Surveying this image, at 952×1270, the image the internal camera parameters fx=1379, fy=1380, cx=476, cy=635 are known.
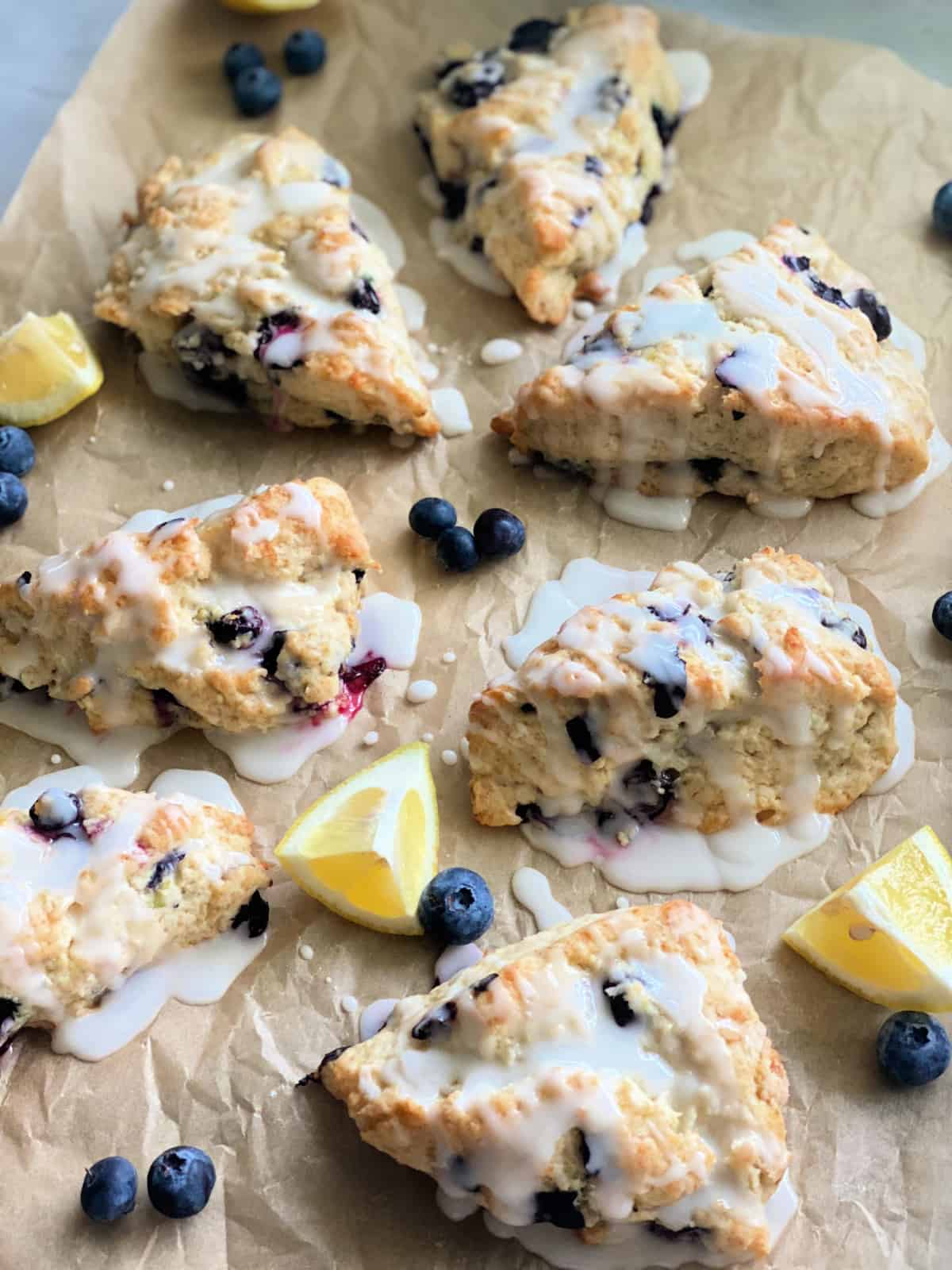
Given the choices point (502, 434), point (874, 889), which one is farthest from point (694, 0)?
point (874, 889)

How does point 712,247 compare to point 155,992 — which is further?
point 712,247

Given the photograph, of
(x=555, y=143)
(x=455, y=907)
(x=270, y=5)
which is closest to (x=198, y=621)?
(x=455, y=907)

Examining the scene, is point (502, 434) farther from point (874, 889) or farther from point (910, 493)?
point (874, 889)

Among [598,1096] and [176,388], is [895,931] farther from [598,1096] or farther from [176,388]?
[176,388]

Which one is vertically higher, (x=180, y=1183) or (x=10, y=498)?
(x=10, y=498)

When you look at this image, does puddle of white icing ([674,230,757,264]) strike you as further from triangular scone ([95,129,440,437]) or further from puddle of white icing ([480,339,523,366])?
triangular scone ([95,129,440,437])

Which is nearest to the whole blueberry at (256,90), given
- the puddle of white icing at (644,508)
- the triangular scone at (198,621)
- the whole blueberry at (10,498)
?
the whole blueberry at (10,498)

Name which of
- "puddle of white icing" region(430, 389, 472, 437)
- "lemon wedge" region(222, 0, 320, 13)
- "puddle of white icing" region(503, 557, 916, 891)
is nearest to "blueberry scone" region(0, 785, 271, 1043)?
"puddle of white icing" region(503, 557, 916, 891)

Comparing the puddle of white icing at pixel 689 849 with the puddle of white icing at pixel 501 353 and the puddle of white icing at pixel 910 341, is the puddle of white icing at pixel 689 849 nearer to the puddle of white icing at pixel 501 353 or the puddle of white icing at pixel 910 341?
the puddle of white icing at pixel 910 341

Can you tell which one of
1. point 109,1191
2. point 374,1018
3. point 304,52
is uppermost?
point 304,52
